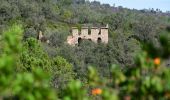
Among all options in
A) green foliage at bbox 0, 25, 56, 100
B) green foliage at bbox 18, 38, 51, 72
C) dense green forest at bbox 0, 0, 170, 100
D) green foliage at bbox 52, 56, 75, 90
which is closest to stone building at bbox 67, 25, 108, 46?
dense green forest at bbox 0, 0, 170, 100

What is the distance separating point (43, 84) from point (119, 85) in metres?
0.82

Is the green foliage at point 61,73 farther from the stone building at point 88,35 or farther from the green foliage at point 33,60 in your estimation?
the stone building at point 88,35

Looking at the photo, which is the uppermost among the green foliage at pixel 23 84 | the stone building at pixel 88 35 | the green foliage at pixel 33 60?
the green foliage at pixel 23 84

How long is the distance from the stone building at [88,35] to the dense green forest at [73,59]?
1403mm

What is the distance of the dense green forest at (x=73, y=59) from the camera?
553 centimetres

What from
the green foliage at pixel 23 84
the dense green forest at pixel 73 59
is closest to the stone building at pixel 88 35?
the dense green forest at pixel 73 59

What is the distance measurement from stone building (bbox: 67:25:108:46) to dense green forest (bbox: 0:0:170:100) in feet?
4.60

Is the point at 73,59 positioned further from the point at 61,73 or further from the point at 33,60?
the point at 33,60

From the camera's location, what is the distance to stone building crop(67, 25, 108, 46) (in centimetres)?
7901

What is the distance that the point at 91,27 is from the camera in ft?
270

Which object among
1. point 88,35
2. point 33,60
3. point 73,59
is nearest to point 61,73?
point 33,60

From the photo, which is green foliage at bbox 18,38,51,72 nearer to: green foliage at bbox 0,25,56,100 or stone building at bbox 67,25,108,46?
stone building at bbox 67,25,108,46

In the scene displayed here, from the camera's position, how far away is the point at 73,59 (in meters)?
62.6

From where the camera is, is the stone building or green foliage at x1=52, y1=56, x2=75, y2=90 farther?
the stone building
